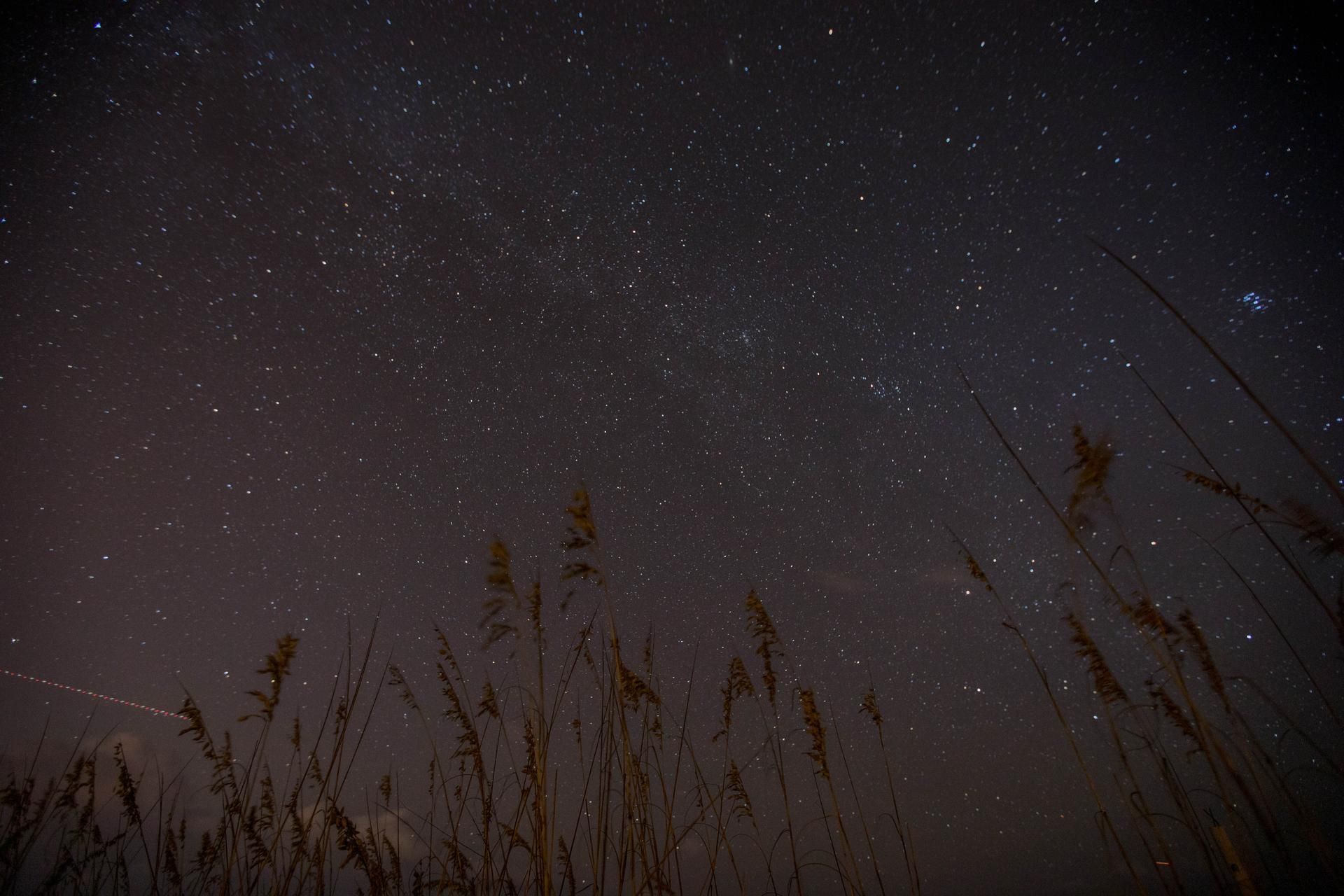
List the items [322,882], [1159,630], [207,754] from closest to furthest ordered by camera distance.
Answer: [1159,630] → [322,882] → [207,754]

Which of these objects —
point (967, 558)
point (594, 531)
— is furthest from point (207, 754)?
point (967, 558)

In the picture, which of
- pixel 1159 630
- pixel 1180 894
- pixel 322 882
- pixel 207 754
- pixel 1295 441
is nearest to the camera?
pixel 1295 441

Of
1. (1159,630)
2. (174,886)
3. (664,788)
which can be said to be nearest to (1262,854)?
(1159,630)

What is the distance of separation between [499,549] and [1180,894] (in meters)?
2.57

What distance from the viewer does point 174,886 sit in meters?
3.19

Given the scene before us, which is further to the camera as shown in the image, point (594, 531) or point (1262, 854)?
point (594, 531)

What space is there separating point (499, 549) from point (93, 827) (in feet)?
10.8

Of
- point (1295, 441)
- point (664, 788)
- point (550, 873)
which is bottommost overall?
point (550, 873)

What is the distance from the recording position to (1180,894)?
6.36 feet

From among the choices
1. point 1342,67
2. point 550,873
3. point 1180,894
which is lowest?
point 1180,894

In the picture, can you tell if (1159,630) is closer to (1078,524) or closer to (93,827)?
(1078,524)

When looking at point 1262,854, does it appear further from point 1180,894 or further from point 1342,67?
point 1342,67

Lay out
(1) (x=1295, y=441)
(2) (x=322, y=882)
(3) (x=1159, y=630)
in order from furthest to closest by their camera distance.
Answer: (2) (x=322, y=882)
(3) (x=1159, y=630)
(1) (x=1295, y=441)

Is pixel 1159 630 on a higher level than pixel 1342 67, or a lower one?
lower
